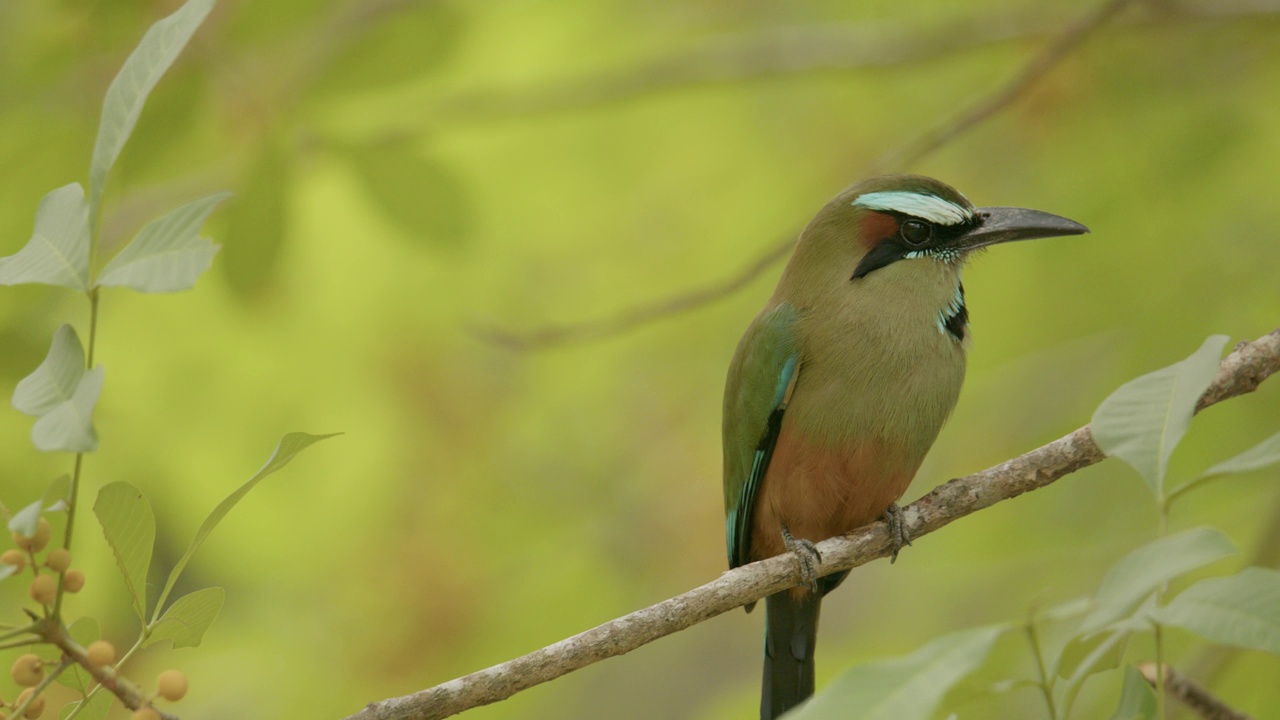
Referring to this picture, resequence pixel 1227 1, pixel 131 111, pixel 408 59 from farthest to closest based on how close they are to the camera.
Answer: pixel 1227 1 < pixel 408 59 < pixel 131 111

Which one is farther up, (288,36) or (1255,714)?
(288,36)

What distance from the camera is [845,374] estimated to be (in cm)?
349

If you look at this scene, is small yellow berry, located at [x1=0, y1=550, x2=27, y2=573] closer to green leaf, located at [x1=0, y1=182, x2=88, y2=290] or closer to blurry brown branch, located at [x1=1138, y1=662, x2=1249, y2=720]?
green leaf, located at [x1=0, y1=182, x2=88, y2=290]

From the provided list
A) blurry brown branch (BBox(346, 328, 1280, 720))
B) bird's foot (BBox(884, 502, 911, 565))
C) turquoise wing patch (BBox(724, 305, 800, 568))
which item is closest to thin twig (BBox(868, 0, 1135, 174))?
turquoise wing patch (BBox(724, 305, 800, 568))

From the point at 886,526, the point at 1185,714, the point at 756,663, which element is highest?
the point at 886,526

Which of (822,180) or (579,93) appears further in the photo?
(822,180)

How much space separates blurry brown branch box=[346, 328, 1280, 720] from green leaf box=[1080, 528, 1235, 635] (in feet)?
3.43

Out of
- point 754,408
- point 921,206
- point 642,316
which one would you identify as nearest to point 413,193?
point 642,316

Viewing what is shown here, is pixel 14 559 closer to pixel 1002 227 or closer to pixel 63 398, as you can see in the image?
pixel 63 398

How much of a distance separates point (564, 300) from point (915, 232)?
117 inches

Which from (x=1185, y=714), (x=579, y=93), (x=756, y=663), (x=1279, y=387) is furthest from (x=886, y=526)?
(x=756, y=663)

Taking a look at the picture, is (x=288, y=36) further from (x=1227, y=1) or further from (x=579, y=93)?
(x=1227, y=1)

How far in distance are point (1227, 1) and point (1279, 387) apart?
141 centimetres

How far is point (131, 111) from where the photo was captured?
1.66 m
